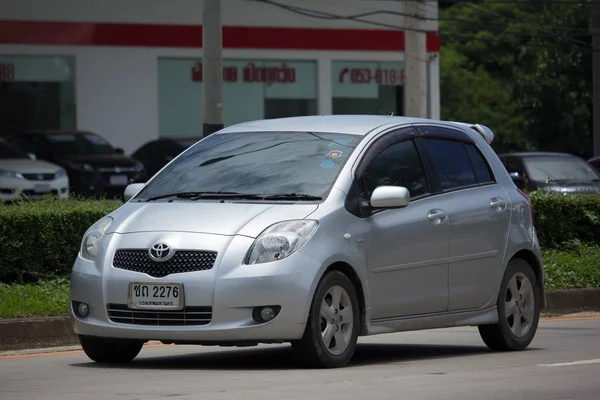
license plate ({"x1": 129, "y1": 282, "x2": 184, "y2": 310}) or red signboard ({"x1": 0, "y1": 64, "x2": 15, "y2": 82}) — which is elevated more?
red signboard ({"x1": 0, "y1": 64, "x2": 15, "y2": 82})

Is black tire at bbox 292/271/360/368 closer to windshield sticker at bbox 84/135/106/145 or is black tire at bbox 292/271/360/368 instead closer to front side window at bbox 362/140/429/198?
front side window at bbox 362/140/429/198

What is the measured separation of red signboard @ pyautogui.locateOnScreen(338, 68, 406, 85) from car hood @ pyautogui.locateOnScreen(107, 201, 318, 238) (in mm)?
33262

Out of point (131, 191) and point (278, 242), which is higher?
point (131, 191)

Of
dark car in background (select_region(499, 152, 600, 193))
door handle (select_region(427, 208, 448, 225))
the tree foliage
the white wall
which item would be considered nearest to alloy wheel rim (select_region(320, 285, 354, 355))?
door handle (select_region(427, 208, 448, 225))

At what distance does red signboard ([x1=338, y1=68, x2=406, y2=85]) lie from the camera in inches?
1682

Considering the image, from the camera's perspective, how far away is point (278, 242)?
29.8 ft

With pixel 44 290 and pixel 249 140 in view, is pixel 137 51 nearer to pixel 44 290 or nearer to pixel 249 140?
pixel 44 290

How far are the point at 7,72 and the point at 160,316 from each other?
28926 mm

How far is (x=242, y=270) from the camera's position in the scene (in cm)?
897

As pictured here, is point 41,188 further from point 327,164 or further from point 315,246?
point 315,246

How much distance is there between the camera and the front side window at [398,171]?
10.0 m

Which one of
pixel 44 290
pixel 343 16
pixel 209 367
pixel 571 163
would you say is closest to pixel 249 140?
pixel 209 367

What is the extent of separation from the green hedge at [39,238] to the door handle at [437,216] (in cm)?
508

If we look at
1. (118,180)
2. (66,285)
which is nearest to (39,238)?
(66,285)
